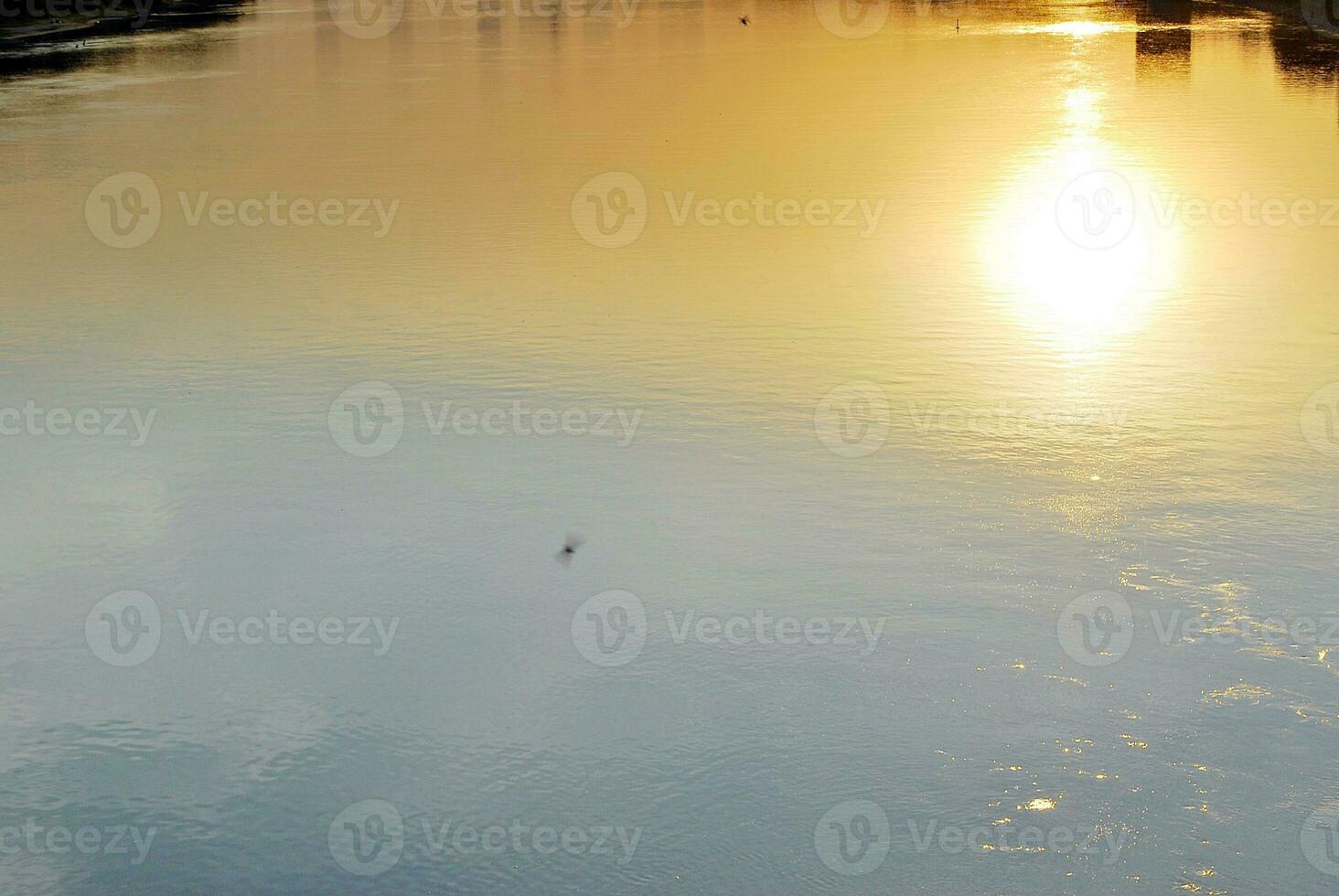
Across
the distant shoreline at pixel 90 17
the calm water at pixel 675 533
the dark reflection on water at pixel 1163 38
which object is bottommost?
the calm water at pixel 675 533

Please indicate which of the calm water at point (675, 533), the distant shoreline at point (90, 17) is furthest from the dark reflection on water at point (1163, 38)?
the distant shoreline at point (90, 17)

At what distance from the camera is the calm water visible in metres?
3.59

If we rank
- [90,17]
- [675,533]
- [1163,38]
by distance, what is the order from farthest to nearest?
[90,17] < [1163,38] < [675,533]

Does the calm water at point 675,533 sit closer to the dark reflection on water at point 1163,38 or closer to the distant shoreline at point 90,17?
the dark reflection on water at point 1163,38

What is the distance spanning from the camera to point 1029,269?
8.77 metres

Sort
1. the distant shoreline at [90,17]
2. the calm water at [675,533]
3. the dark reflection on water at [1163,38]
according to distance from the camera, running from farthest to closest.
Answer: the distant shoreline at [90,17]
the dark reflection on water at [1163,38]
the calm water at [675,533]

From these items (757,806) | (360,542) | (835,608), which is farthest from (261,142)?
(757,806)

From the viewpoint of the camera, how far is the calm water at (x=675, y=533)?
359 centimetres

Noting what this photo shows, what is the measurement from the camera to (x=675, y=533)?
17.1ft

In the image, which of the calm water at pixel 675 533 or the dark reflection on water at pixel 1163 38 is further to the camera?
the dark reflection on water at pixel 1163 38

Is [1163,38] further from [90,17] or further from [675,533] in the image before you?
[675,533]

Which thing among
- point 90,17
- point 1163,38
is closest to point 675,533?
point 1163,38

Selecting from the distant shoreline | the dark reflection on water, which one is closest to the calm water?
the dark reflection on water

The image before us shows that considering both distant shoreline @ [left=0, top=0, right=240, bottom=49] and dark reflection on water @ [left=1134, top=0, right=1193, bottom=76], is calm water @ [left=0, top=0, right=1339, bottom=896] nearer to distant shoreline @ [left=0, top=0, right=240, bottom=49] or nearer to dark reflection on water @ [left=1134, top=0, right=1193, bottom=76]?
dark reflection on water @ [left=1134, top=0, right=1193, bottom=76]
